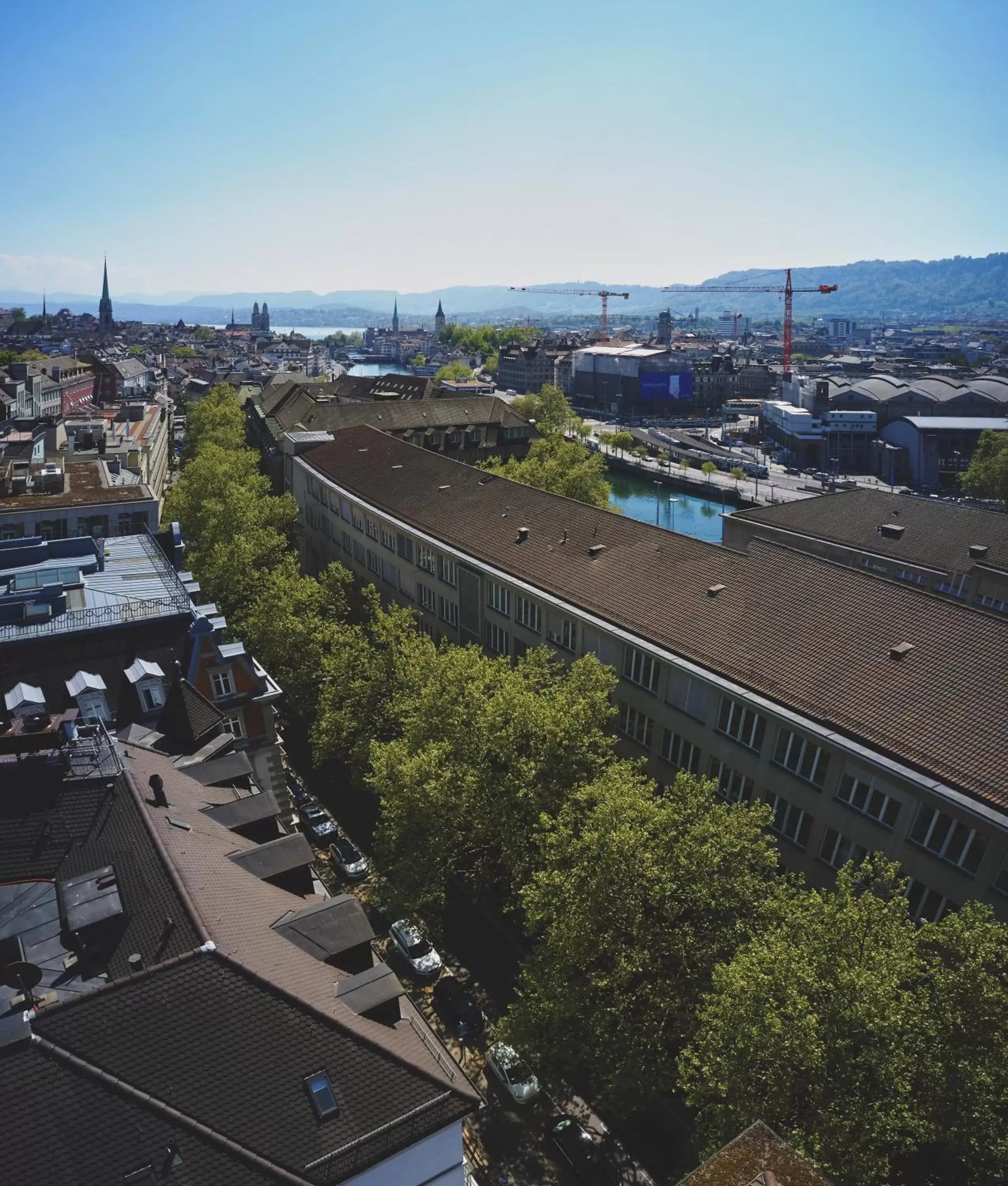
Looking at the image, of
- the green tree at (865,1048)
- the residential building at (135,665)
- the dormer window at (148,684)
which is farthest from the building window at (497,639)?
the green tree at (865,1048)

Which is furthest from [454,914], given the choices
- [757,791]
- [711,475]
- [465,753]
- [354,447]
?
[711,475]

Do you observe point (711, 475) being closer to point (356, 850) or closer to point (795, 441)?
point (795, 441)

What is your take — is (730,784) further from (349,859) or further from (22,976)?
(22,976)

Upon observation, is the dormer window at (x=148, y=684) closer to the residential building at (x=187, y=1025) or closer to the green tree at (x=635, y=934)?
the residential building at (x=187, y=1025)

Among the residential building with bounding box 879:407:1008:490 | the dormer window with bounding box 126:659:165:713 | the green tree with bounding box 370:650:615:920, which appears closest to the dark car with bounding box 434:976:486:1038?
the green tree with bounding box 370:650:615:920

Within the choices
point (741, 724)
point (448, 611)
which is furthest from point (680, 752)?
point (448, 611)

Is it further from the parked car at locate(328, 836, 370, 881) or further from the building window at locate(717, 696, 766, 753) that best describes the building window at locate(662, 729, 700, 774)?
the parked car at locate(328, 836, 370, 881)
